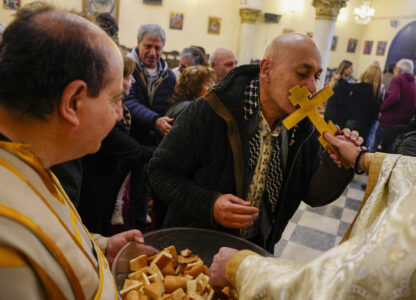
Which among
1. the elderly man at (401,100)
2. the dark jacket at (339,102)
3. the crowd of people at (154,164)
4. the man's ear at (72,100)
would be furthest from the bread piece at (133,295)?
the elderly man at (401,100)

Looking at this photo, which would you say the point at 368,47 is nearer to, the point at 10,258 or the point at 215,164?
the point at 215,164

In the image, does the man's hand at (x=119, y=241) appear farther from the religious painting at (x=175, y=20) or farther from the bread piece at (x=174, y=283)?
the religious painting at (x=175, y=20)

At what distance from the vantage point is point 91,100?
2.75 ft

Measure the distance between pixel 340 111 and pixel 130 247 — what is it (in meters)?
5.50

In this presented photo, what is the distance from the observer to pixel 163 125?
2895 millimetres

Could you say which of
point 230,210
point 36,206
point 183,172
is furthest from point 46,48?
point 183,172

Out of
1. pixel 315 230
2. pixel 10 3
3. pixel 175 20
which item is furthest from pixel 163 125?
pixel 175 20

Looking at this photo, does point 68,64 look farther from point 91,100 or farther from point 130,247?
point 130,247

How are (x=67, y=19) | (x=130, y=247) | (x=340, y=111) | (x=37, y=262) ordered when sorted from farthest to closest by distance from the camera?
(x=340, y=111)
(x=130, y=247)
(x=67, y=19)
(x=37, y=262)

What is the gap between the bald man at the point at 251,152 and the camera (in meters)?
1.67

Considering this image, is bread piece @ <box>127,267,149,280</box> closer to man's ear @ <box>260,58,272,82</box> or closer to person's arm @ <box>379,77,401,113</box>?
man's ear @ <box>260,58,272,82</box>

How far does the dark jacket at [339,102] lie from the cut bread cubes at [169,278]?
5.19m

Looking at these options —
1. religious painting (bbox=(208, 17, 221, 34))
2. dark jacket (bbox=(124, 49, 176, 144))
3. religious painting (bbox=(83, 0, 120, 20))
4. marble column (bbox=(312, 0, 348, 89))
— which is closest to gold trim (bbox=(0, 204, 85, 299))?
dark jacket (bbox=(124, 49, 176, 144))

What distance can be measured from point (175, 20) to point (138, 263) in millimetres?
10439
